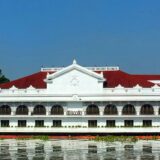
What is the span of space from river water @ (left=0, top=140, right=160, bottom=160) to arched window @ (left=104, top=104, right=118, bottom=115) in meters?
13.0

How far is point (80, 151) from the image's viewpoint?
4544 cm

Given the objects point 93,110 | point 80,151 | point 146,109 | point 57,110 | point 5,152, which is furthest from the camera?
point 57,110

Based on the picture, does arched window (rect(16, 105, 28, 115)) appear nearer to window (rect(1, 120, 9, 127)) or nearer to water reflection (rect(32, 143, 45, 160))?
window (rect(1, 120, 9, 127))

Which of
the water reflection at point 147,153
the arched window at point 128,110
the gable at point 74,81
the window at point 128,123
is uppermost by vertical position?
the gable at point 74,81

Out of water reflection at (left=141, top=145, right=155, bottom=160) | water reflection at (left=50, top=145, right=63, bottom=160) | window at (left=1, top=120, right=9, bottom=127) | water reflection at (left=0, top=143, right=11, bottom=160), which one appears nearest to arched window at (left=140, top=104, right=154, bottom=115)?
window at (left=1, top=120, right=9, bottom=127)

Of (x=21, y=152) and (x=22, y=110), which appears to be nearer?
(x=21, y=152)

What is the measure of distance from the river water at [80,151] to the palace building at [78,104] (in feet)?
40.6

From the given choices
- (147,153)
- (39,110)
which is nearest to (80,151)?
(147,153)

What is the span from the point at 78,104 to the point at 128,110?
5.61 meters

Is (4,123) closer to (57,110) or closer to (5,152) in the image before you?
(57,110)

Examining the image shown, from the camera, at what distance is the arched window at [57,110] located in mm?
67375

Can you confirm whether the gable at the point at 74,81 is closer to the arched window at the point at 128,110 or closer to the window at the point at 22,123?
the arched window at the point at 128,110

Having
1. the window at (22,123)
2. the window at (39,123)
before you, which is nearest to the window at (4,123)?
the window at (22,123)

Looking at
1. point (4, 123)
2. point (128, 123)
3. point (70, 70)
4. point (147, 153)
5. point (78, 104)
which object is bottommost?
point (147, 153)
